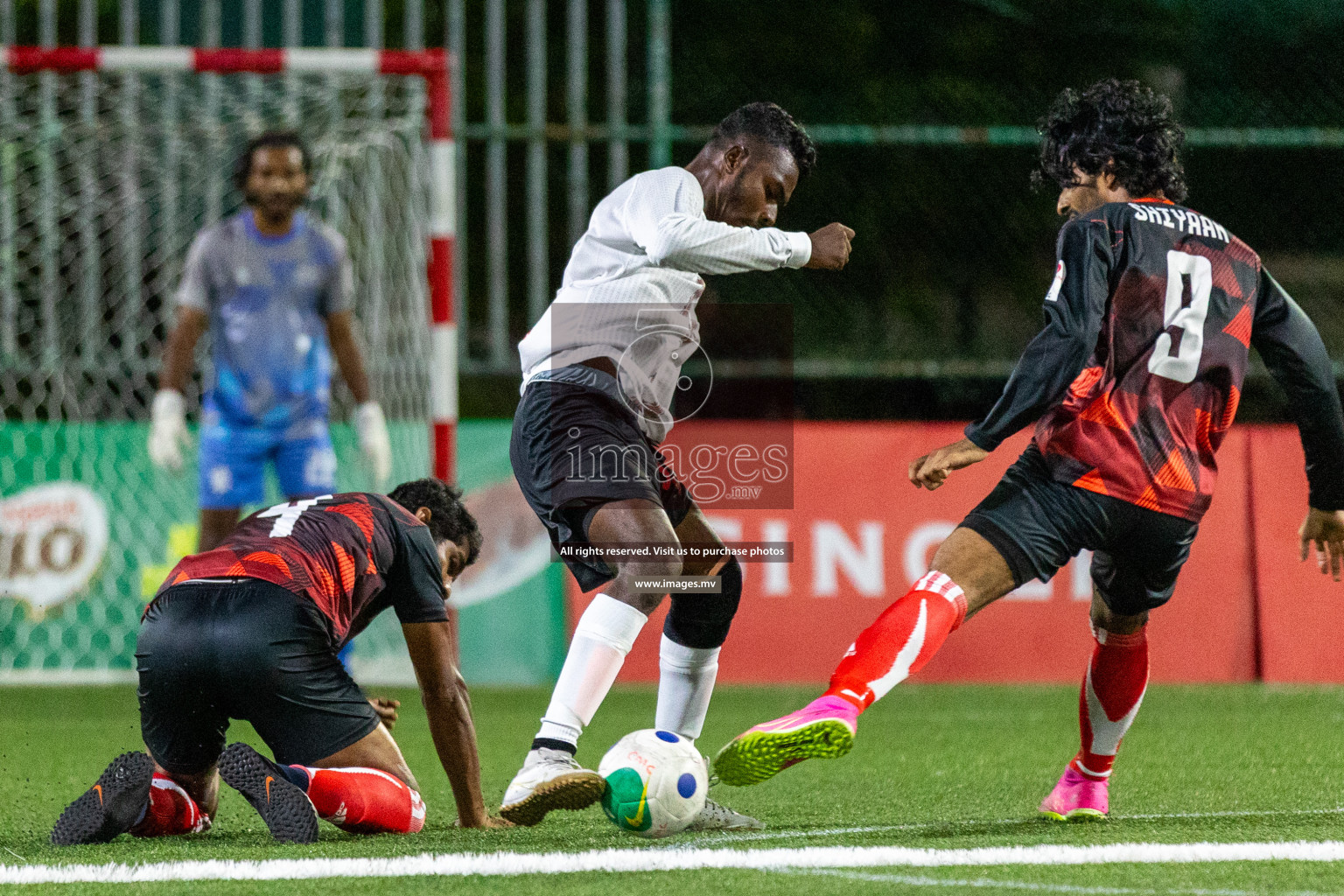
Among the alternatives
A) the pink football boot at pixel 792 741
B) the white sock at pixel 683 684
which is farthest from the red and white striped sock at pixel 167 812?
the pink football boot at pixel 792 741

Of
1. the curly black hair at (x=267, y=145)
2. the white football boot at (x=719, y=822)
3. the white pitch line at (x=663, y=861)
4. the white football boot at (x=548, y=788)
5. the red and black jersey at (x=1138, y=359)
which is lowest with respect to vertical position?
the white football boot at (x=719, y=822)

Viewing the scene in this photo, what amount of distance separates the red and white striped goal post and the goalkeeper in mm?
366

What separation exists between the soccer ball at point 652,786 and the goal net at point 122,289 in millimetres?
4617

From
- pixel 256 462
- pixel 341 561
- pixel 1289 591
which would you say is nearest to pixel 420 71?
pixel 256 462

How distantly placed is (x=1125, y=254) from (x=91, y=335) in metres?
6.24

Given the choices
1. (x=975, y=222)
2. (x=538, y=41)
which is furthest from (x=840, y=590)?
(x=538, y=41)

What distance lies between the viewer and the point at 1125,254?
377 centimetres

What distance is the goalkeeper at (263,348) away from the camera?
696cm

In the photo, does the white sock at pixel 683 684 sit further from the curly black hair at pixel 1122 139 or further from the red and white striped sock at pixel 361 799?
the curly black hair at pixel 1122 139

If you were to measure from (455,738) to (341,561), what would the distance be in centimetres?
53

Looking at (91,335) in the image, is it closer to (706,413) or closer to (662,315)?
(706,413)

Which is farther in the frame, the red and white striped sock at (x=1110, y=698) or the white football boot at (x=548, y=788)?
the red and white striped sock at (x=1110, y=698)

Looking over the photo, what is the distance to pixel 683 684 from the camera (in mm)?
4285

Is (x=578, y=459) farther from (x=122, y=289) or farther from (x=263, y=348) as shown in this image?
(x=122, y=289)
